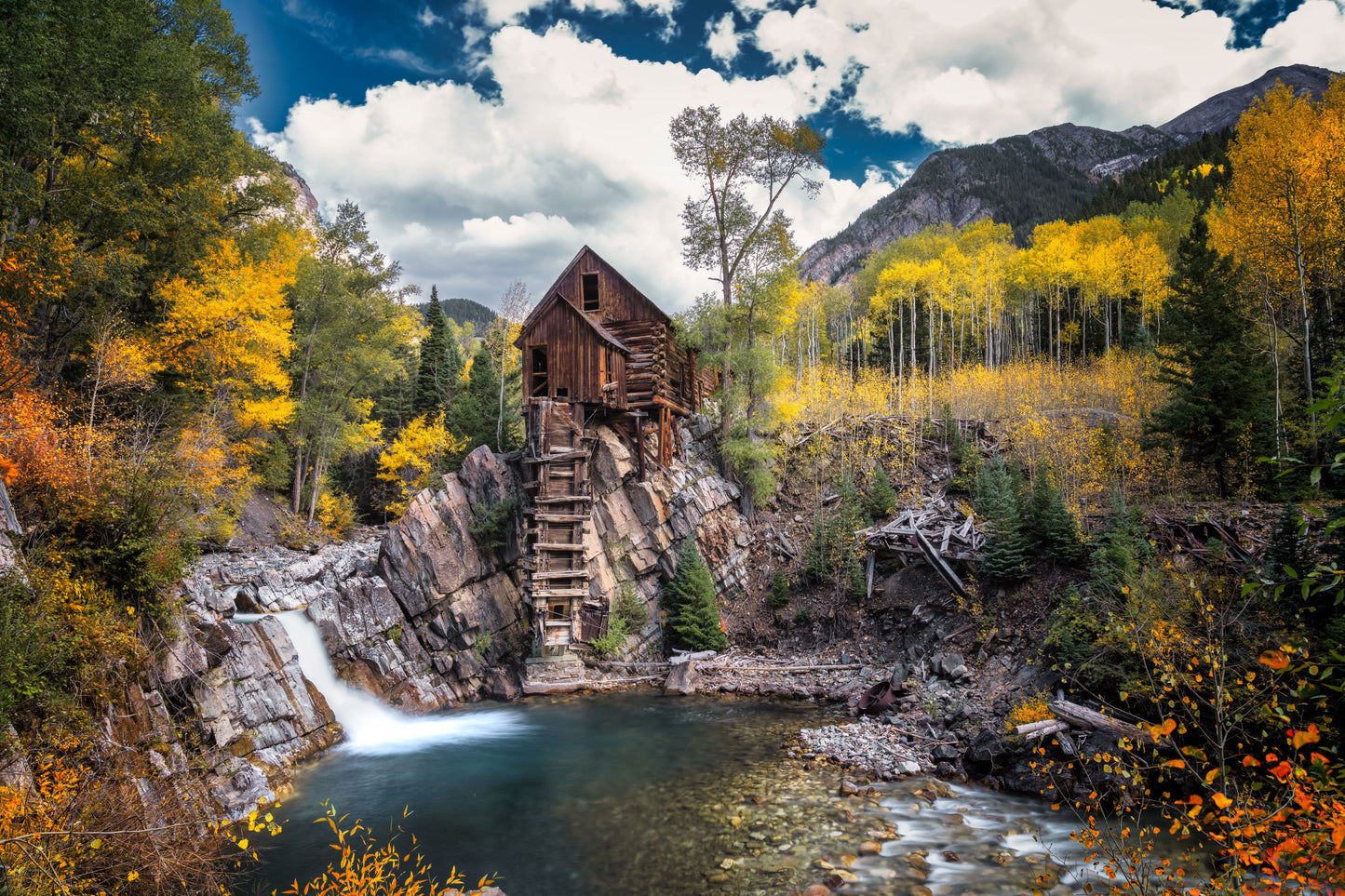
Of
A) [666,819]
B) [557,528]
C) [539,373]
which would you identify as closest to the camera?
[666,819]

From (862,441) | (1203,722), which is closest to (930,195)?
(862,441)

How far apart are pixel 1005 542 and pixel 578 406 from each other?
15239mm

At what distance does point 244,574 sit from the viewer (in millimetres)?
18969

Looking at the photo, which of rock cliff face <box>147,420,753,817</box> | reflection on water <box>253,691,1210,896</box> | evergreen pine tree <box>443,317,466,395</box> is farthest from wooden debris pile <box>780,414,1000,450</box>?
evergreen pine tree <box>443,317,466,395</box>

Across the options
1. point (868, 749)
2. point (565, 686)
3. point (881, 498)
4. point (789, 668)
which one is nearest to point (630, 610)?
point (565, 686)

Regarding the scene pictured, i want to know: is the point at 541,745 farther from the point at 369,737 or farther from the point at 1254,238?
the point at 1254,238

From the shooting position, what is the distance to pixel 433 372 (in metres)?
40.3

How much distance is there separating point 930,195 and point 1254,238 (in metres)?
95.3

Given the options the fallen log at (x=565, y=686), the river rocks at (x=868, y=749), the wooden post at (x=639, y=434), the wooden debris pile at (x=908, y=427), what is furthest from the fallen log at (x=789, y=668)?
the wooden debris pile at (x=908, y=427)

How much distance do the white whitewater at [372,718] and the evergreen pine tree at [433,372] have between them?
78.0 feet

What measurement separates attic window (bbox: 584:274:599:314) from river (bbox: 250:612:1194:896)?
16705 millimetres

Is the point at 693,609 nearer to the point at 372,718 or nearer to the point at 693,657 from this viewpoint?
the point at 693,657

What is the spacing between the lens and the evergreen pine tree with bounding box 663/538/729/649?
21641 millimetres

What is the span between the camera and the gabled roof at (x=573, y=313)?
23.9 meters
